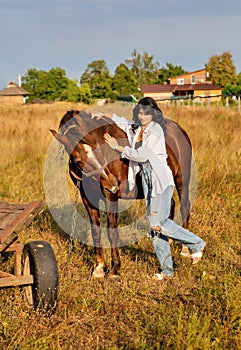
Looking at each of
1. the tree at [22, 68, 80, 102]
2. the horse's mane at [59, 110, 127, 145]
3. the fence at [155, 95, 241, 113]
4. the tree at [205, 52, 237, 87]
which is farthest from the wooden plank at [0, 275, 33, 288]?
the tree at [205, 52, 237, 87]

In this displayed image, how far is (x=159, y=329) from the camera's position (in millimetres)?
3277

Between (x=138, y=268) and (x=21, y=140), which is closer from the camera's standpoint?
(x=138, y=268)

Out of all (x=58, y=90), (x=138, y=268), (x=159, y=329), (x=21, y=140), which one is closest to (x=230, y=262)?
(x=138, y=268)

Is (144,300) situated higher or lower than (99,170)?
lower

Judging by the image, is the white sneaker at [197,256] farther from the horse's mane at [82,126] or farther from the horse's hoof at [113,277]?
the horse's mane at [82,126]

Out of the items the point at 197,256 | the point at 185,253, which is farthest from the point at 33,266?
the point at 185,253

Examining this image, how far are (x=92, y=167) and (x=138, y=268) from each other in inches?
55.4

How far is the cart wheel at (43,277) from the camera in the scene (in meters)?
3.48

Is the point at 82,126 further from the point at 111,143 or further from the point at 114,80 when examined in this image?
the point at 114,80

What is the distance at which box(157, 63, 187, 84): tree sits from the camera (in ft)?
301

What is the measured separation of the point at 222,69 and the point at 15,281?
2933 inches

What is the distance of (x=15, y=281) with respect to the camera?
3.45m

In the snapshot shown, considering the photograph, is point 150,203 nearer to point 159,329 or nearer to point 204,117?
point 159,329

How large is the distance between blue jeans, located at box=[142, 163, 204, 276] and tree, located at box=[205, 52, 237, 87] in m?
71.0
